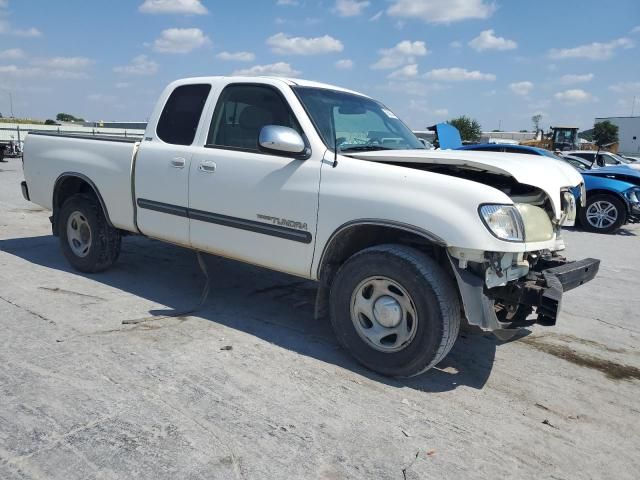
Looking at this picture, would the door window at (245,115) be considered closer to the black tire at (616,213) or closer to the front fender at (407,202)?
the front fender at (407,202)

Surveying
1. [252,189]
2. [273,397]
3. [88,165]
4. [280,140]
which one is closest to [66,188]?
[88,165]

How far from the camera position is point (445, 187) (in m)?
3.30

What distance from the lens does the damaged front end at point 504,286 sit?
3.26 metres

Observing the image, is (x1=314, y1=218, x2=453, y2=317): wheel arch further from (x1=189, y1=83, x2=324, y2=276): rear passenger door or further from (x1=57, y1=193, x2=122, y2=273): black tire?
(x1=57, y1=193, x2=122, y2=273): black tire

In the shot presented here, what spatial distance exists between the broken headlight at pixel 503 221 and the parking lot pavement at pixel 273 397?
106cm

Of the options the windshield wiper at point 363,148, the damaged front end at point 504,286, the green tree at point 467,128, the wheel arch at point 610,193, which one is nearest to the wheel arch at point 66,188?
the windshield wiper at point 363,148

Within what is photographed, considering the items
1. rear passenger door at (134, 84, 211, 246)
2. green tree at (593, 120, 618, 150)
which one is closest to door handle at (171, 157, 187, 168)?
rear passenger door at (134, 84, 211, 246)

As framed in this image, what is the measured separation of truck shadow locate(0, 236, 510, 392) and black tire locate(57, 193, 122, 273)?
14 cm

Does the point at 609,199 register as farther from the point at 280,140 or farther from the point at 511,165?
the point at 280,140

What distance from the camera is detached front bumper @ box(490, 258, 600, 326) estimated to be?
10.8 ft

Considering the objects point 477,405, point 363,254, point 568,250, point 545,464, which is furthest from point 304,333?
point 568,250

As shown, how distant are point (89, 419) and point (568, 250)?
786 cm

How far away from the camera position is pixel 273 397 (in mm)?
3266

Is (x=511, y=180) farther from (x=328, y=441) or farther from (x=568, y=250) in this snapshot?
(x=568, y=250)
